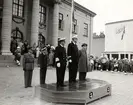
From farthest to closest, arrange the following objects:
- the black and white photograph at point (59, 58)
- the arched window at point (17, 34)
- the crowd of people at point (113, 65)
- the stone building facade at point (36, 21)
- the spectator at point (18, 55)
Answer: the arched window at point (17, 34), the crowd of people at point (113, 65), the stone building facade at point (36, 21), the spectator at point (18, 55), the black and white photograph at point (59, 58)

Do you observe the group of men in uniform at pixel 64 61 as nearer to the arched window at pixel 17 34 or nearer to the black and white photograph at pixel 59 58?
the black and white photograph at pixel 59 58

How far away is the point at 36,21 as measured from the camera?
26.3m

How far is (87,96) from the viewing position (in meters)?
7.27

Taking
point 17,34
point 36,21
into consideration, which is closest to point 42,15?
point 36,21

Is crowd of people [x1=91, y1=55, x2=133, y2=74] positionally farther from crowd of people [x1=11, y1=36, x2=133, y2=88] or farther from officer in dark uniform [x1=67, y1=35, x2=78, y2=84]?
officer in dark uniform [x1=67, y1=35, x2=78, y2=84]

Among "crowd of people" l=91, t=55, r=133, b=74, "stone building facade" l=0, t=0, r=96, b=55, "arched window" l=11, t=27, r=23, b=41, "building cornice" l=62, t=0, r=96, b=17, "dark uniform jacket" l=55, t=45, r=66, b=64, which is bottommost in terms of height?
"crowd of people" l=91, t=55, r=133, b=74

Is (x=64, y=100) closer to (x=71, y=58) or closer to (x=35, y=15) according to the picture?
(x=71, y=58)

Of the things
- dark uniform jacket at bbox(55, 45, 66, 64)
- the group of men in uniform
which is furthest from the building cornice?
dark uniform jacket at bbox(55, 45, 66, 64)

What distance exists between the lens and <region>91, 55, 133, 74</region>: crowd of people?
2552cm

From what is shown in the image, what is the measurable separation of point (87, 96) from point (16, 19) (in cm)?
2074

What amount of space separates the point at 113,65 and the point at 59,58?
19.5m

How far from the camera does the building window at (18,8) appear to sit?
2639cm

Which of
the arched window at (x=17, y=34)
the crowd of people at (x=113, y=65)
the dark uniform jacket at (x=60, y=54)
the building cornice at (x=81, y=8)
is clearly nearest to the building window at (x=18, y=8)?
the arched window at (x=17, y=34)

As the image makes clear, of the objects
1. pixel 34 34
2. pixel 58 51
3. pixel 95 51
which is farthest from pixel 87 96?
pixel 95 51
